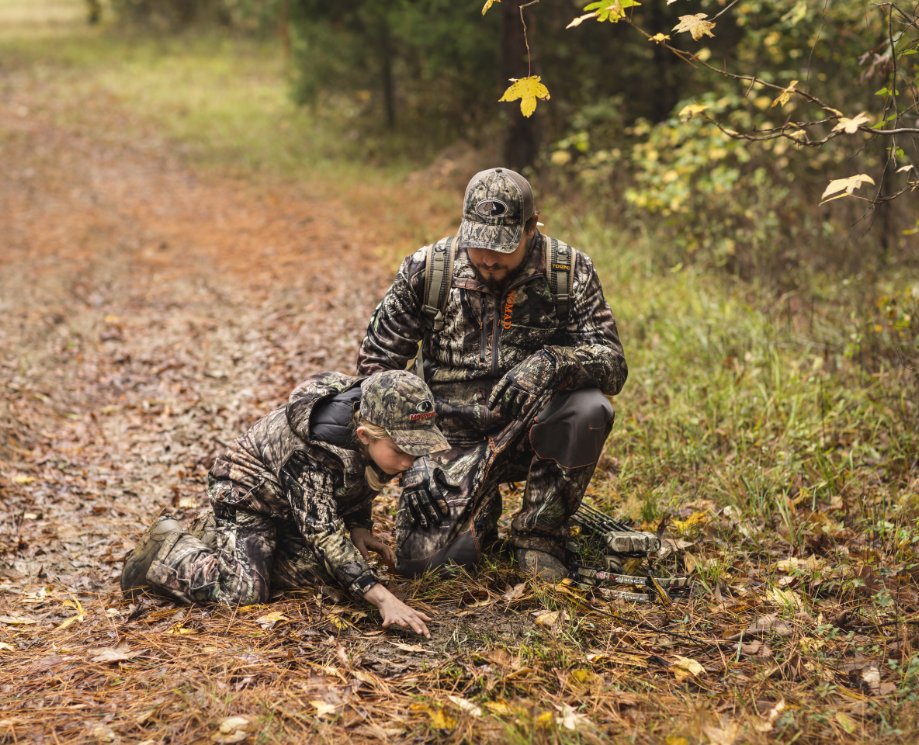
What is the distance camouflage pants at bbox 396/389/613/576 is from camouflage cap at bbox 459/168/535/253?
2.69 ft

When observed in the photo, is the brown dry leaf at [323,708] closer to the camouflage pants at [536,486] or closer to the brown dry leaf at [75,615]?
the camouflage pants at [536,486]

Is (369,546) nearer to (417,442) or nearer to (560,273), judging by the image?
(417,442)

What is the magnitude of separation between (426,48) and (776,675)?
467 inches

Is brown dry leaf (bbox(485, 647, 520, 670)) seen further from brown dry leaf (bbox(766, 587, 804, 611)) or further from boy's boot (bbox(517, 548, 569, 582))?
brown dry leaf (bbox(766, 587, 804, 611))

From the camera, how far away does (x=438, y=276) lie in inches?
182

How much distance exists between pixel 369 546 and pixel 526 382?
44.9 inches

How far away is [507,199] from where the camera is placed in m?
4.34

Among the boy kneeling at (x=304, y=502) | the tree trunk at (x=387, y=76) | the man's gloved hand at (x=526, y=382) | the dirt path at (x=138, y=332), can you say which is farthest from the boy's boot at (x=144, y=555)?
the tree trunk at (x=387, y=76)

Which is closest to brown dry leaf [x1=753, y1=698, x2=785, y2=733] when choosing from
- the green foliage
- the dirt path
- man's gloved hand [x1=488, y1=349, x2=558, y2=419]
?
man's gloved hand [x1=488, y1=349, x2=558, y2=419]

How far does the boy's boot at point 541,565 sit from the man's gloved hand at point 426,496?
45 centimetres

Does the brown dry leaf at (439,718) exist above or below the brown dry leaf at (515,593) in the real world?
below

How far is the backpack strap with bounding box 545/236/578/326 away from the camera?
4.56 metres

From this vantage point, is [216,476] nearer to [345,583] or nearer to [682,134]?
[345,583]

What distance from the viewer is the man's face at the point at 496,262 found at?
4.40 meters
